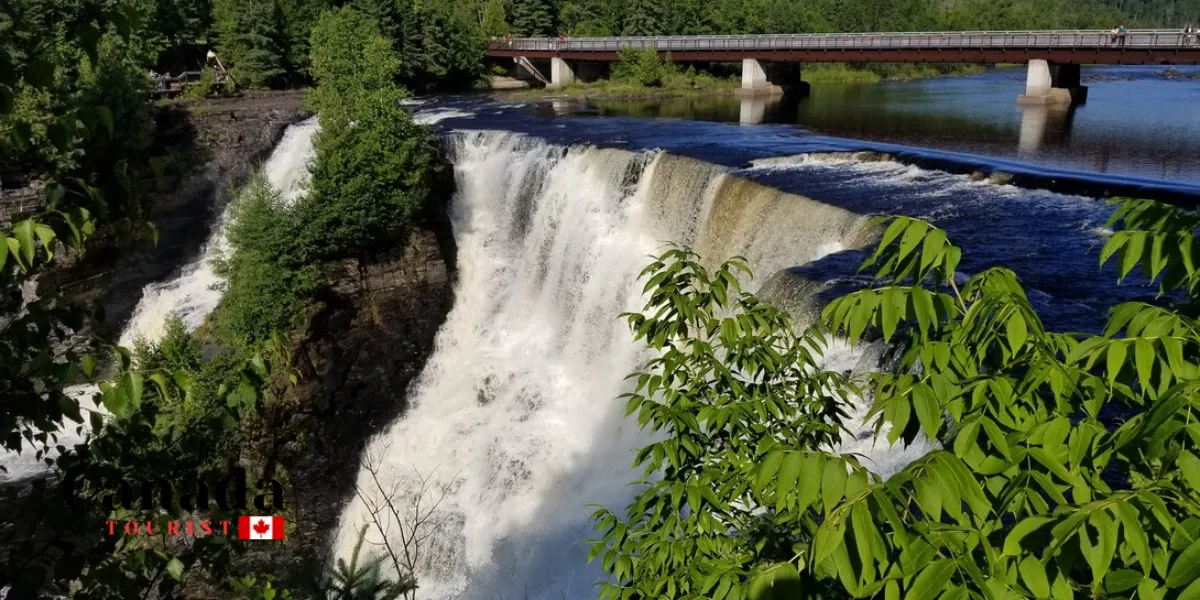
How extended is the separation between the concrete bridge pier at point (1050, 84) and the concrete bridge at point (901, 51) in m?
0.04

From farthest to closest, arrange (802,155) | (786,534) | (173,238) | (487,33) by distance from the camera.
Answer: (487,33), (173,238), (802,155), (786,534)

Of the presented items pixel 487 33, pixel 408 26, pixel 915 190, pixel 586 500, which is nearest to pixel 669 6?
pixel 487 33

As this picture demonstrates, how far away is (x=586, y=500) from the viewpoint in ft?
49.3

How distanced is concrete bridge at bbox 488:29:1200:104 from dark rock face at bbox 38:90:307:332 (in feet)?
78.7

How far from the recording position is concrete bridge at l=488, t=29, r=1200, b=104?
36.0 metres

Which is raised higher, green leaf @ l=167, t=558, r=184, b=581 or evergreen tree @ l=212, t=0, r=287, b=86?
evergreen tree @ l=212, t=0, r=287, b=86

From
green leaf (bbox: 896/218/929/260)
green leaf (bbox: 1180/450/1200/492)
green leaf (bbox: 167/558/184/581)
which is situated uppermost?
green leaf (bbox: 896/218/929/260)

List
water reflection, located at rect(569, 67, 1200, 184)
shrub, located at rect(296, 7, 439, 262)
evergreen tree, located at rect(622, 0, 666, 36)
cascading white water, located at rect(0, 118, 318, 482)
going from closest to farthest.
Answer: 1. shrub, located at rect(296, 7, 439, 262)
2. cascading white water, located at rect(0, 118, 318, 482)
3. water reflection, located at rect(569, 67, 1200, 184)
4. evergreen tree, located at rect(622, 0, 666, 36)

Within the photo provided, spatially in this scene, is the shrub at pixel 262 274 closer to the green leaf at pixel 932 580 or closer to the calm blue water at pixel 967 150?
the calm blue water at pixel 967 150

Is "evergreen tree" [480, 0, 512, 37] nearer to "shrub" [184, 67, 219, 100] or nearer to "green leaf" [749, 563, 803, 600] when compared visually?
"shrub" [184, 67, 219, 100]

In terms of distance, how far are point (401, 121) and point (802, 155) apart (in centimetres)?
1047

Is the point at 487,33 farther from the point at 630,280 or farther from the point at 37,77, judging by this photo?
the point at 37,77

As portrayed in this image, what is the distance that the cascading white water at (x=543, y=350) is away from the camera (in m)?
14.8

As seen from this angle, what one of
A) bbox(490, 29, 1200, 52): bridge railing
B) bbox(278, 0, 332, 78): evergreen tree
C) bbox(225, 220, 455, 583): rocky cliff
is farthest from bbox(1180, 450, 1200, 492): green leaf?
bbox(278, 0, 332, 78): evergreen tree
